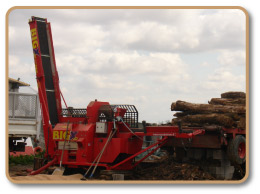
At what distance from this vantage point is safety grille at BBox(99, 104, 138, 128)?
520 inches

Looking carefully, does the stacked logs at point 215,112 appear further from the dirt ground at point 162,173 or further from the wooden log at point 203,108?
the dirt ground at point 162,173

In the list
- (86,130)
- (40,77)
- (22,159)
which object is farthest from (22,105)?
(22,159)

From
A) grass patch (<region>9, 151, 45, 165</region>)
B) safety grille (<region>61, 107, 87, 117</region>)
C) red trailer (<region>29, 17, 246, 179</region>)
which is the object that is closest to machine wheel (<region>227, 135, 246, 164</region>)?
red trailer (<region>29, 17, 246, 179</region>)

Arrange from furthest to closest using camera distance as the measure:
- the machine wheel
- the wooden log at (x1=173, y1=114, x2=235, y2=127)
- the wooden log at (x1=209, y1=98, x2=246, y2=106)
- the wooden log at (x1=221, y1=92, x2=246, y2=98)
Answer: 1. the wooden log at (x1=221, y1=92, x2=246, y2=98)
2. the wooden log at (x1=209, y1=98, x2=246, y2=106)
3. the wooden log at (x1=173, y1=114, x2=235, y2=127)
4. the machine wheel

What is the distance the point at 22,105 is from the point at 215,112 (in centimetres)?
617

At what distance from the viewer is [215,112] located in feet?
42.5

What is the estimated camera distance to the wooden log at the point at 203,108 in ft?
42.2

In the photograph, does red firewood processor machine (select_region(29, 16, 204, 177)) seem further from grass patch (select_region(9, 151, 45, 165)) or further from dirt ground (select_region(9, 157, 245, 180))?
grass patch (select_region(9, 151, 45, 165))

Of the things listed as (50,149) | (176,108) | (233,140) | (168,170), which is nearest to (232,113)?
(233,140)

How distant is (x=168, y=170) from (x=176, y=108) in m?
1.96

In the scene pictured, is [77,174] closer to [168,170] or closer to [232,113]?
[168,170]

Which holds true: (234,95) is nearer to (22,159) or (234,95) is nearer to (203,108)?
(203,108)

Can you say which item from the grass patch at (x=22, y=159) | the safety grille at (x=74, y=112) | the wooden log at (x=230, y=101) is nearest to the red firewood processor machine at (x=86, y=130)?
the safety grille at (x=74, y=112)

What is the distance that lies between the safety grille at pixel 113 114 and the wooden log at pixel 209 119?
145 centimetres
